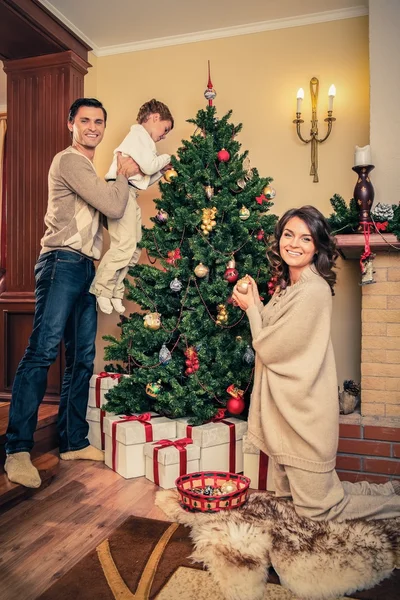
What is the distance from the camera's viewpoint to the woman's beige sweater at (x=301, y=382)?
196 cm

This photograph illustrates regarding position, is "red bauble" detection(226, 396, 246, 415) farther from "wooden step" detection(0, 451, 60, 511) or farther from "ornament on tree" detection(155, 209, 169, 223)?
"ornament on tree" detection(155, 209, 169, 223)

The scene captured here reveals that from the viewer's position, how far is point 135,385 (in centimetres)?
280

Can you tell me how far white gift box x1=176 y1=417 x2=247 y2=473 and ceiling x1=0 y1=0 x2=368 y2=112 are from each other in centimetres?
256

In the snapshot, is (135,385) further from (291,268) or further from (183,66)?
(183,66)

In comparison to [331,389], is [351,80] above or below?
above

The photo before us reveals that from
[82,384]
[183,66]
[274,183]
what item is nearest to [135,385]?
[82,384]

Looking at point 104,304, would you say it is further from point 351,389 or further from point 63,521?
point 351,389

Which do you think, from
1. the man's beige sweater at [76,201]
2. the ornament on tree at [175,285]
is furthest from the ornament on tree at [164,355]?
the man's beige sweater at [76,201]

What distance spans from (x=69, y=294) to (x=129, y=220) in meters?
0.57

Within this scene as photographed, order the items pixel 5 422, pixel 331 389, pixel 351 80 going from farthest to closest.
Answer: pixel 351 80
pixel 5 422
pixel 331 389

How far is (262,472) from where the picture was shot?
8.07ft

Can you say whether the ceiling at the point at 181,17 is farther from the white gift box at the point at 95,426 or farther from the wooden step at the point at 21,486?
the wooden step at the point at 21,486

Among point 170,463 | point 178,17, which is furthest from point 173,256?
point 178,17

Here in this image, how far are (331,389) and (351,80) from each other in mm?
2238
